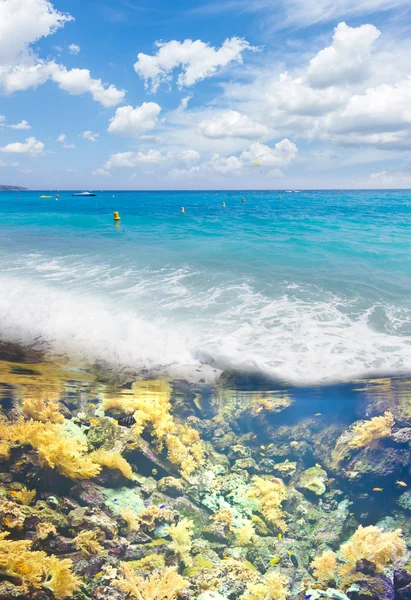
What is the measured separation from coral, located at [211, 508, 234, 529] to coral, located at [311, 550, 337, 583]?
4.83ft

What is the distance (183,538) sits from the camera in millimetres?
5750

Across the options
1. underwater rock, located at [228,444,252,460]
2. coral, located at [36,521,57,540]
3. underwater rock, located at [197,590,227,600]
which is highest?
coral, located at [36,521,57,540]

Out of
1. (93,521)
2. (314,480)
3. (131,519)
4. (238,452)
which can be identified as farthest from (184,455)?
(314,480)

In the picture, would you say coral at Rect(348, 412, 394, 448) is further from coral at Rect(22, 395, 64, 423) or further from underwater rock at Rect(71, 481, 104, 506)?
coral at Rect(22, 395, 64, 423)

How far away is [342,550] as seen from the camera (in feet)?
19.7

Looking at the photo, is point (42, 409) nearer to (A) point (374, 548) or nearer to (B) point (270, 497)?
(B) point (270, 497)

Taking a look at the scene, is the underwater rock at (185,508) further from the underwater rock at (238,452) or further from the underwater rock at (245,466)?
the underwater rock at (238,452)

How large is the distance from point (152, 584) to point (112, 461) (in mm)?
2123

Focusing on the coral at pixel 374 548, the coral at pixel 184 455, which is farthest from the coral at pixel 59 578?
the coral at pixel 374 548

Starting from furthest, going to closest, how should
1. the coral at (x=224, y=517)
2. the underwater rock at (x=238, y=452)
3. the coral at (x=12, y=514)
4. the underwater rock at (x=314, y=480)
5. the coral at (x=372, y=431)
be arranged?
the underwater rock at (x=238, y=452)
the coral at (x=372, y=431)
the underwater rock at (x=314, y=480)
the coral at (x=224, y=517)
the coral at (x=12, y=514)

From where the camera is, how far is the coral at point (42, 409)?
717 cm

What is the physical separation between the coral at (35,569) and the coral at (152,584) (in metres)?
0.63

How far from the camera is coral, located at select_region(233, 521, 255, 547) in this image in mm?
5968

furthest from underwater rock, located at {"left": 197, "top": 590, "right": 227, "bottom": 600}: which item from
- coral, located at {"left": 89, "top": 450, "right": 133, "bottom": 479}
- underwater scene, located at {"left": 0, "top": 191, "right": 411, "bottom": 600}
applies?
coral, located at {"left": 89, "top": 450, "right": 133, "bottom": 479}
